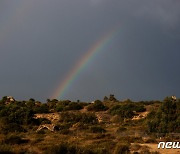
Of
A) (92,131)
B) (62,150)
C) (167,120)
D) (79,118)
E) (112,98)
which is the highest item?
(112,98)

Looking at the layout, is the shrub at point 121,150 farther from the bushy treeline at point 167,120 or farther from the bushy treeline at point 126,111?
the bushy treeline at point 126,111

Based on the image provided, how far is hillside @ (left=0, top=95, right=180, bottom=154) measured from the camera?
24.1 m

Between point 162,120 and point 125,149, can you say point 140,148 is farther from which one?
point 162,120

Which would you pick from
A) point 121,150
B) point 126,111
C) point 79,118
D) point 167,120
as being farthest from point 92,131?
point 126,111

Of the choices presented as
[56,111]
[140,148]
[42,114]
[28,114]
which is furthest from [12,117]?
[140,148]

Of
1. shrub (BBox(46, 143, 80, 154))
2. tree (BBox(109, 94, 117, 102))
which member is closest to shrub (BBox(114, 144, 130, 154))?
shrub (BBox(46, 143, 80, 154))

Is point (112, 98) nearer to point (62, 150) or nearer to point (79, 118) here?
point (79, 118)

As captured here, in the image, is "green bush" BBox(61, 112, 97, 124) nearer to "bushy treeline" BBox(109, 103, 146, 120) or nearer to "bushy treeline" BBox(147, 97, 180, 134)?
"bushy treeline" BBox(109, 103, 146, 120)

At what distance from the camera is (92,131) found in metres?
39.4

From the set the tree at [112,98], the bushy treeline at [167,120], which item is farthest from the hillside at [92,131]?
the tree at [112,98]

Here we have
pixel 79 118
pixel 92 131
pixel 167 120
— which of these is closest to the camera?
pixel 92 131

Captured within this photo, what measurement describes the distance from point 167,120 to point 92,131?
978 cm

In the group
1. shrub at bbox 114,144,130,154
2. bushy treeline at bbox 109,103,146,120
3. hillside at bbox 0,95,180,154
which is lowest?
shrub at bbox 114,144,130,154

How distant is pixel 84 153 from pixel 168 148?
7675 millimetres
